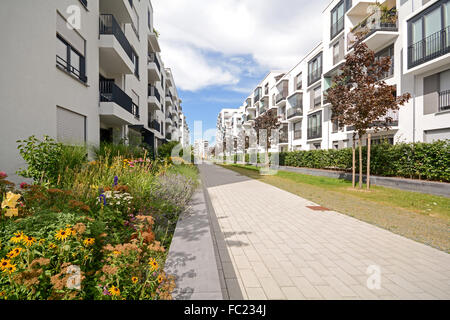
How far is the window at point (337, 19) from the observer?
19.8 meters

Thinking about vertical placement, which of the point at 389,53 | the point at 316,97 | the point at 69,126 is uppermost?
the point at 389,53

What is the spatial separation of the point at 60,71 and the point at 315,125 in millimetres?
24272

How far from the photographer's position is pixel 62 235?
1.84 meters

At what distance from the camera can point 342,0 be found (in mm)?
19609

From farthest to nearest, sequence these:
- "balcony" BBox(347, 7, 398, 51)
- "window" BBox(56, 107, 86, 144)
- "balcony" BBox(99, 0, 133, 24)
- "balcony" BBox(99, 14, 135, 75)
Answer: "balcony" BBox(347, 7, 398, 51)
"balcony" BBox(99, 0, 133, 24)
"balcony" BBox(99, 14, 135, 75)
"window" BBox(56, 107, 86, 144)

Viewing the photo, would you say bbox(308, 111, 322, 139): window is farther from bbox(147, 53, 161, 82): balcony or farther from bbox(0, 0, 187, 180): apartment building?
bbox(0, 0, 187, 180): apartment building

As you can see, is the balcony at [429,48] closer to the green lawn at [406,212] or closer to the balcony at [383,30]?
the balcony at [383,30]

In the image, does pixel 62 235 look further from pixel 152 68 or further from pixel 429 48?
pixel 152 68

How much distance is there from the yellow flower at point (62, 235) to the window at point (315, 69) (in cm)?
2711

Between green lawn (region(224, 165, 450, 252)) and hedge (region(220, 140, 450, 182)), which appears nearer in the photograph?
green lawn (region(224, 165, 450, 252))

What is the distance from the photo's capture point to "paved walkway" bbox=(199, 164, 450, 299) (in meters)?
2.41

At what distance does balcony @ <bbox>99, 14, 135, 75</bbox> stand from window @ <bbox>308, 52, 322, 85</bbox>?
20829 mm

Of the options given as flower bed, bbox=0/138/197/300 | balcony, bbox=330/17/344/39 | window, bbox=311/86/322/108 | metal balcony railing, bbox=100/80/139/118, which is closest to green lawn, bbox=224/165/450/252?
flower bed, bbox=0/138/197/300

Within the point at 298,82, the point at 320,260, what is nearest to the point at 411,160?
the point at 320,260
